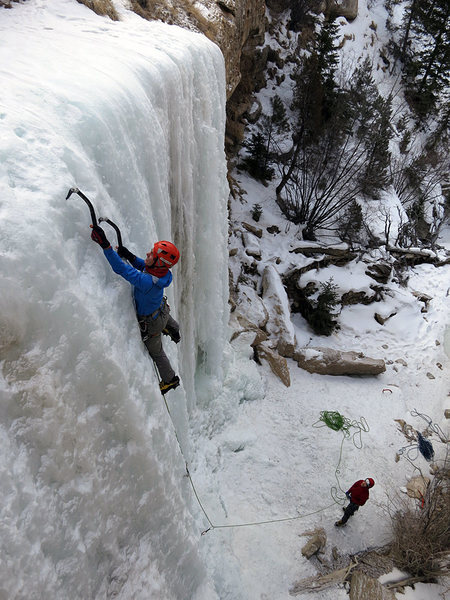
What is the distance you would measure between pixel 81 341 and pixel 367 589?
14.2 ft

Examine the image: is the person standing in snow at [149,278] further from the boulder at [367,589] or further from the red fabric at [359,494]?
the boulder at [367,589]

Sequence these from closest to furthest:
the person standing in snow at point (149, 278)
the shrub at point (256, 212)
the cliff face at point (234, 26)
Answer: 1. the person standing in snow at point (149, 278)
2. the cliff face at point (234, 26)
3. the shrub at point (256, 212)

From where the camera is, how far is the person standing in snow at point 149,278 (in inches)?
73.3

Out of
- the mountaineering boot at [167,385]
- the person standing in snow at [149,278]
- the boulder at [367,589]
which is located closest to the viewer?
the person standing in snow at [149,278]

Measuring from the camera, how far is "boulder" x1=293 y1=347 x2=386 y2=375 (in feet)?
23.1

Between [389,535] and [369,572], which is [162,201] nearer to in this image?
[369,572]

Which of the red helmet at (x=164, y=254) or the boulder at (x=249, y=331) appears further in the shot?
the boulder at (x=249, y=331)

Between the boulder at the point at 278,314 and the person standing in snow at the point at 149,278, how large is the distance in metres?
5.01

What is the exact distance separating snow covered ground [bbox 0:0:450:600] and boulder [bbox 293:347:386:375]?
162 centimetres

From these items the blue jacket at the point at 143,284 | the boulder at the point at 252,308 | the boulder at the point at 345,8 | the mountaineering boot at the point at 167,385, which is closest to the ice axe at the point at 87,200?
the blue jacket at the point at 143,284

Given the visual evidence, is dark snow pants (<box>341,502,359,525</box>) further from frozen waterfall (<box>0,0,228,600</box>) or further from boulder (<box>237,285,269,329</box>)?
boulder (<box>237,285,269,329</box>)

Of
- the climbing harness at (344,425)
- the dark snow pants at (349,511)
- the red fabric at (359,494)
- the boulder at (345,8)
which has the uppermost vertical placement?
the boulder at (345,8)

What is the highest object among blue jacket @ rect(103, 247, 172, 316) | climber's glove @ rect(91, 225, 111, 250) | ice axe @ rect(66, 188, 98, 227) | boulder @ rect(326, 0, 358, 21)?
boulder @ rect(326, 0, 358, 21)

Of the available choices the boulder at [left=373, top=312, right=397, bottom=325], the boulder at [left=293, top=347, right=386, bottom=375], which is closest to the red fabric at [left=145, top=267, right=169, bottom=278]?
the boulder at [left=293, top=347, right=386, bottom=375]
